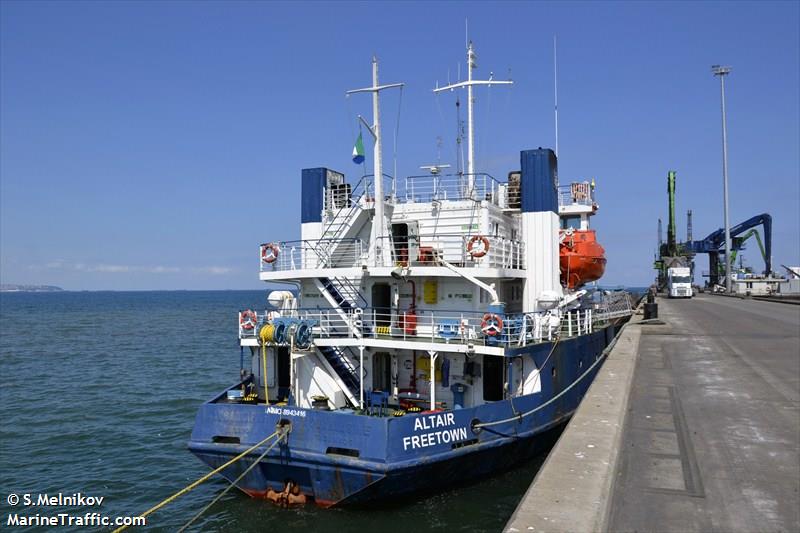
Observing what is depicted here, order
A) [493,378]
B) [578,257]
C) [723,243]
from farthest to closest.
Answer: [723,243] < [578,257] < [493,378]

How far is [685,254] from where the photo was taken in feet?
311

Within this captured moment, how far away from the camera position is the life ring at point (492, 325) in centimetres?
1274

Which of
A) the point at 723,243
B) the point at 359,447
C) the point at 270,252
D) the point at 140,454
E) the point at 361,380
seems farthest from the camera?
the point at 723,243

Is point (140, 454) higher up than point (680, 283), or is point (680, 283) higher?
point (680, 283)

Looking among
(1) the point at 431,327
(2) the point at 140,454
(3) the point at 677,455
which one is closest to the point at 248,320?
(1) the point at 431,327

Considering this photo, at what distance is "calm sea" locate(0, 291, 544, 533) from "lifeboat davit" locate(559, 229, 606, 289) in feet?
27.1

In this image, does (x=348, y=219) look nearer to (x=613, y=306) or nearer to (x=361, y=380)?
(x=361, y=380)

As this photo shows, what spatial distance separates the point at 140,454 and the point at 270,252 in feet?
24.9

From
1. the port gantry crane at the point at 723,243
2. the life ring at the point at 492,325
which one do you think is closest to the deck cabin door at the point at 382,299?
the life ring at the point at 492,325

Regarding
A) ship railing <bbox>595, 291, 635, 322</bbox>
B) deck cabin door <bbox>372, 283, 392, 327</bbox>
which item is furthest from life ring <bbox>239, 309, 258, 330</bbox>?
ship railing <bbox>595, 291, 635, 322</bbox>

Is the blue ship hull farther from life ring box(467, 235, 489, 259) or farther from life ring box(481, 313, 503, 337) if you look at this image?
life ring box(467, 235, 489, 259)

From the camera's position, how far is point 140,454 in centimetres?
1748

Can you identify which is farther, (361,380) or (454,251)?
(454,251)

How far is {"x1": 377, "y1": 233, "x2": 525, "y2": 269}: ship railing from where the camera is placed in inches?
553
